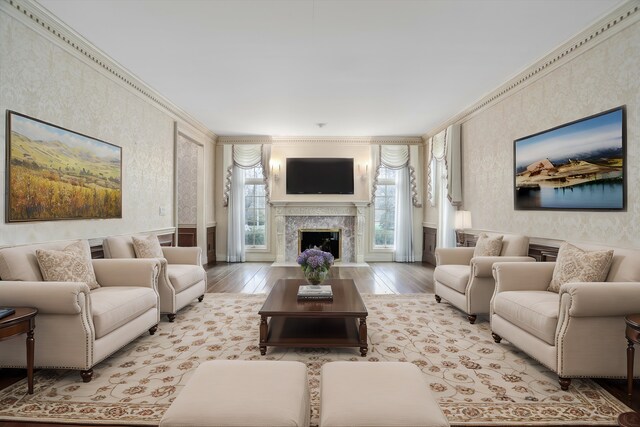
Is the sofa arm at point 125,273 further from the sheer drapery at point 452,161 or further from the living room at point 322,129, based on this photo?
the sheer drapery at point 452,161

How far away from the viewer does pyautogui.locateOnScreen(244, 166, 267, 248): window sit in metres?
8.31

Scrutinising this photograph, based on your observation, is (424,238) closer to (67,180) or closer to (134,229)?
(134,229)

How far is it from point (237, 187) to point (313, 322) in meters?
5.30

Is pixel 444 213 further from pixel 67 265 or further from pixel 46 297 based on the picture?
pixel 46 297

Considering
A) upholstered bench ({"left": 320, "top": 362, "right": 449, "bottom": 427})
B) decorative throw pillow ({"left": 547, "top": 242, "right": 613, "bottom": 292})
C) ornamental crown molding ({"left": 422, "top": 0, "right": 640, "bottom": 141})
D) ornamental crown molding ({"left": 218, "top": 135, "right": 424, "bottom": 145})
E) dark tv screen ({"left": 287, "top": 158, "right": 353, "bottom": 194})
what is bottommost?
upholstered bench ({"left": 320, "top": 362, "right": 449, "bottom": 427})

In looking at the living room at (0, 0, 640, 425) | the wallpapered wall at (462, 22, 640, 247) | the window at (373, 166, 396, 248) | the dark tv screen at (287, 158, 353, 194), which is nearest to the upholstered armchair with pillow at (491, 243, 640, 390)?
the living room at (0, 0, 640, 425)

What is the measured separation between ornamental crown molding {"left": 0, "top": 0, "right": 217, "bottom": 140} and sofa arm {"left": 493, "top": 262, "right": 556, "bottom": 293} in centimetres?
482

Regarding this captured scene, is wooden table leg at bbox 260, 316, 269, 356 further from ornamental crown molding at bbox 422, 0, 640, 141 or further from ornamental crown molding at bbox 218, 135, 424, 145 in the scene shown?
ornamental crown molding at bbox 218, 135, 424, 145

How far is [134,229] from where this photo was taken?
4707 millimetres

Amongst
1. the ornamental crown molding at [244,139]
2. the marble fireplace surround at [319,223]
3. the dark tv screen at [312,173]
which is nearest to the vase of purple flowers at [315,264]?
the marble fireplace surround at [319,223]

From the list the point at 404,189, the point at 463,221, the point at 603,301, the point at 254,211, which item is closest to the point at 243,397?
the point at 603,301

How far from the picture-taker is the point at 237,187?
8.07m

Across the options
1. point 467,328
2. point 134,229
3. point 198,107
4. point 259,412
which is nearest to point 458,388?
point 467,328

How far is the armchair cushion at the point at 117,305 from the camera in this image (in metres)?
2.54
